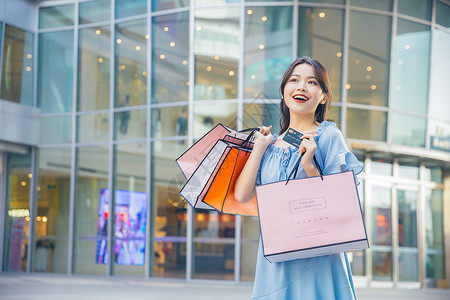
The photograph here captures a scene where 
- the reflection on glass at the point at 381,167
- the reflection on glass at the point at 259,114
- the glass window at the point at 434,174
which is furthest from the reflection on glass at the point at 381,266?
the reflection on glass at the point at 259,114

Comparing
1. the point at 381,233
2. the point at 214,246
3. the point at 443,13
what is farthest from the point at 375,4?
the point at 214,246

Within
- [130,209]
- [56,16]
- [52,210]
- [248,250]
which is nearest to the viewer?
[248,250]

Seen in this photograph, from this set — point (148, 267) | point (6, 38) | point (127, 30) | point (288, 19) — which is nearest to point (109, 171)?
point (148, 267)

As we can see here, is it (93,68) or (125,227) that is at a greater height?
(93,68)

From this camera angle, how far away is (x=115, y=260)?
13.7 metres

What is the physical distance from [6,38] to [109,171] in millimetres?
4217

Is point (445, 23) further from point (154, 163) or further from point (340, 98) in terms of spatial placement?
point (154, 163)

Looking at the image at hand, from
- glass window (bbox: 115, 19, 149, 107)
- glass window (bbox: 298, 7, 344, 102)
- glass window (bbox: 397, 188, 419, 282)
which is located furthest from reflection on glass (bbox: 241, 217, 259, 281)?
glass window (bbox: 115, 19, 149, 107)

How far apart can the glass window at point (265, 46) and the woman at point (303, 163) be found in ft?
32.1

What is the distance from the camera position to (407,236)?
13797 mm

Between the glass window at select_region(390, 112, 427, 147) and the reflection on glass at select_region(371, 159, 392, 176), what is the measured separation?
2.46 ft

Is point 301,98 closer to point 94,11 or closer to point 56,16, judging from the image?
point 94,11

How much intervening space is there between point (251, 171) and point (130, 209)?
1149 cm

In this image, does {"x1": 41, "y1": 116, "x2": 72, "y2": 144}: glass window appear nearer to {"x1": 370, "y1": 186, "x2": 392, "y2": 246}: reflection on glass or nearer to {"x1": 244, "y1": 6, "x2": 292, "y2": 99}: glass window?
{"x1": 244, "y1": 6, "x2": 292, "y2": 99}: glass window
